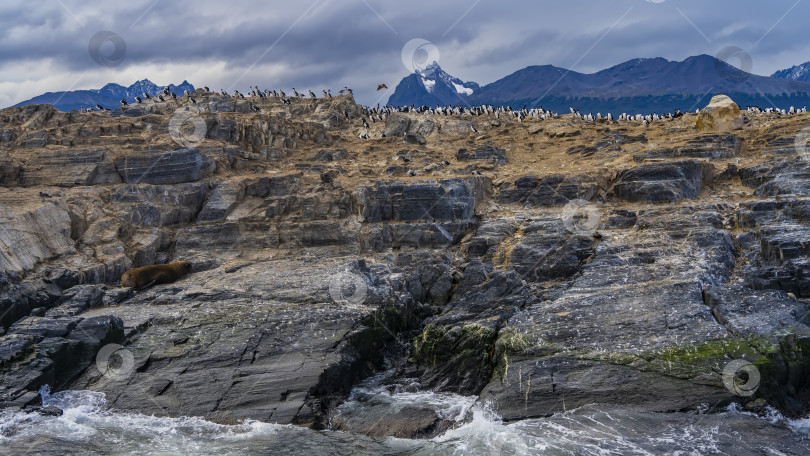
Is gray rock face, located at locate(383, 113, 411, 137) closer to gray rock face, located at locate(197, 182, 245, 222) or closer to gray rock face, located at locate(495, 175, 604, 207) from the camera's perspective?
gray rock face, located at locate(495, 175, 604, 207)

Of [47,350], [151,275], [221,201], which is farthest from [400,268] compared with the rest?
[47,350]

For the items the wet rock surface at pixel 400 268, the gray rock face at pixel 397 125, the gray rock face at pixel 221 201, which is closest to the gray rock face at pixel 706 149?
the wet rock surface at pixel 400 268

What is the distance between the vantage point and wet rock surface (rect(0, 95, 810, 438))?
18844mm

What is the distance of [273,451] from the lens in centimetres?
1630

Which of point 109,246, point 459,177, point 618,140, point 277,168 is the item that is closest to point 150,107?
point 277,168

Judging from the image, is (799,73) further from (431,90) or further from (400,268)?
(400,268)

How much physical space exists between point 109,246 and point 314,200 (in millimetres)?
10068

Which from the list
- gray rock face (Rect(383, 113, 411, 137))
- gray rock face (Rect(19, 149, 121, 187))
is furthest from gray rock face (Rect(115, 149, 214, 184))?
gray rock face (Rect(383, 113, 411, 137))

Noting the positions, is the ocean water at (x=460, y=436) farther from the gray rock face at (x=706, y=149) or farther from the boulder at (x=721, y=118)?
the boulder at (x=721, y=118)

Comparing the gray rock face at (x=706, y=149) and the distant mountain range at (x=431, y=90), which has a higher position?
the distant mountain range at (x=431, y=90)

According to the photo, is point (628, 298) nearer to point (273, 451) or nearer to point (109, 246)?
point (273, 451)

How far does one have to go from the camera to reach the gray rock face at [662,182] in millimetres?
28438

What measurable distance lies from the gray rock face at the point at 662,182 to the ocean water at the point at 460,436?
13.4 m

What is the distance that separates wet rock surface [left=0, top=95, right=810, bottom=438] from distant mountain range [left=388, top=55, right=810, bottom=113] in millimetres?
71737
